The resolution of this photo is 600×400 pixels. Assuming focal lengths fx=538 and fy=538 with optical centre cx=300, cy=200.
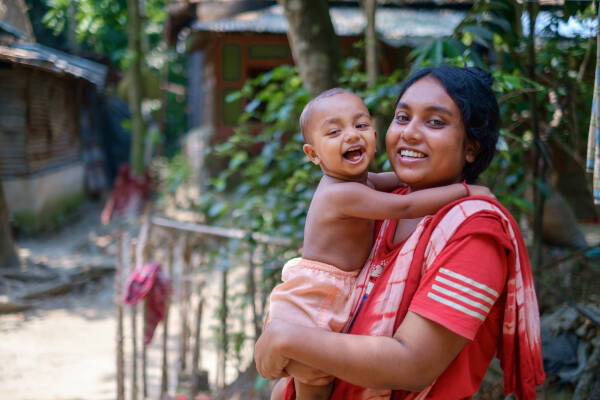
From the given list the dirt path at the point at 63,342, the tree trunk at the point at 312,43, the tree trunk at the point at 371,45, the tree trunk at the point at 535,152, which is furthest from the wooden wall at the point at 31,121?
the tree trunk at the point at 535,152

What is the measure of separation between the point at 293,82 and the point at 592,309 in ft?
6.28

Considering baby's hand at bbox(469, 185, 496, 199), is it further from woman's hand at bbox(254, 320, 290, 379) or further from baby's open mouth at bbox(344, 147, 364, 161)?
woman's hand at bbox(254, 320, 290, 379)

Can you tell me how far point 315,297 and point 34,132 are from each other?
10563 millimetres

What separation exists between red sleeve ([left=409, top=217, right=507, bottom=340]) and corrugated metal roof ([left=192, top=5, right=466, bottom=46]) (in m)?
7.68

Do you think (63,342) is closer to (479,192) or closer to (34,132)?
(479,192)

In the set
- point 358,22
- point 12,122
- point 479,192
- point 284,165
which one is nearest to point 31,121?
point 12,122

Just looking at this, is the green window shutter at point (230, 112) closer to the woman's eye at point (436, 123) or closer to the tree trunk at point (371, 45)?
the tree trunk at point (371, 45)

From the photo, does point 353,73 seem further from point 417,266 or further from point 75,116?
point 75,116

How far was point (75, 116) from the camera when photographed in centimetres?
1348

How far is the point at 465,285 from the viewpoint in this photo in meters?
1.10

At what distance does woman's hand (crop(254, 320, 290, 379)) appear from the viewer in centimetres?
123

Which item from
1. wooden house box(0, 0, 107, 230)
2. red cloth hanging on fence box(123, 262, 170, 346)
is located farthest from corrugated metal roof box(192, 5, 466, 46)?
red cloth hanging on fence box(123, 262, 170, 346)

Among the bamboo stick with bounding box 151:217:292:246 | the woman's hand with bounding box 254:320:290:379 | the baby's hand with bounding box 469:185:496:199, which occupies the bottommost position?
the bamboo stick with bounding box 151:217:292:246

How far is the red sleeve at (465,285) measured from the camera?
1100 millimetres
